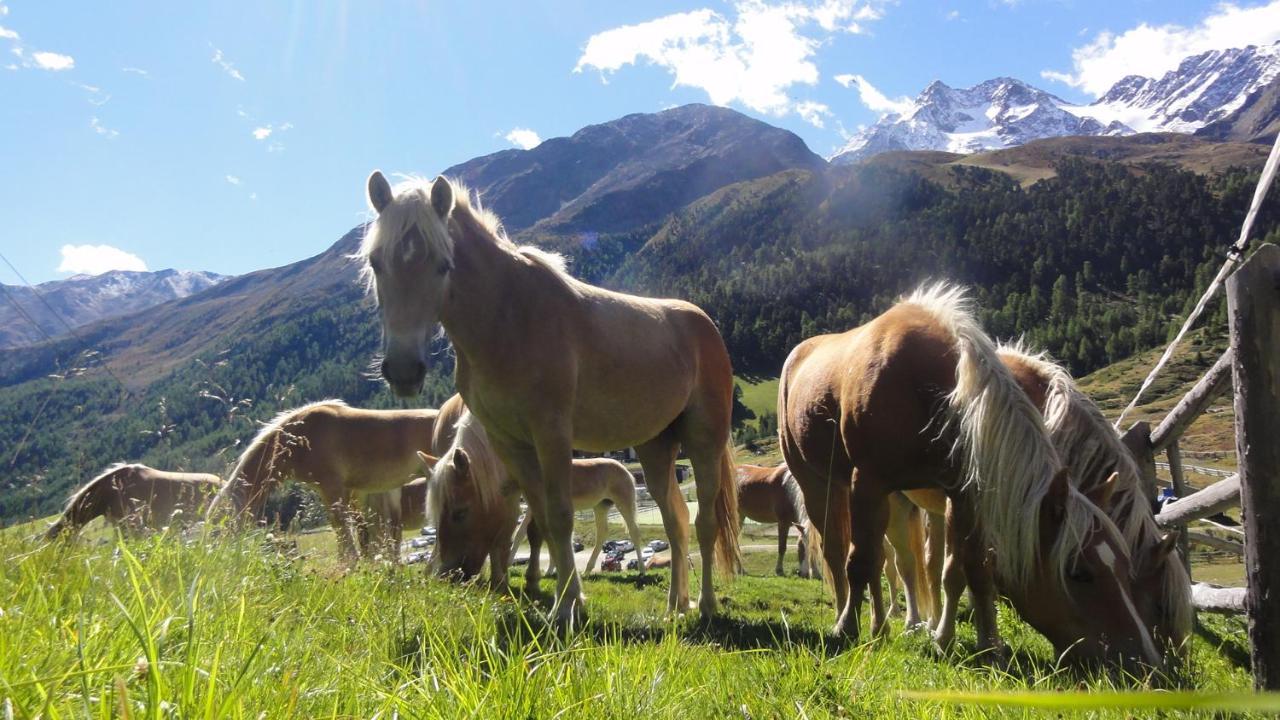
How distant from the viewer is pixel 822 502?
6.67 m

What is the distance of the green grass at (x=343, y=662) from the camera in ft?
5.90

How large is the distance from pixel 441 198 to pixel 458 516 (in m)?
3.37

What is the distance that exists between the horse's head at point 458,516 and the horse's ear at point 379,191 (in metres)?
2.87

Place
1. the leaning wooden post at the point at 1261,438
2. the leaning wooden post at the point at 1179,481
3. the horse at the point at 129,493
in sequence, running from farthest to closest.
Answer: the horse at the point at 129,493 → the leaning wooden post at the point at 1179,481 → the leaning wooden post at the point at 1261,438

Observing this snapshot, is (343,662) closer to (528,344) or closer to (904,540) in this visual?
(528,344)

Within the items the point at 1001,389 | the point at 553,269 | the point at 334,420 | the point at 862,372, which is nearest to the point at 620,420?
the point at 553,269

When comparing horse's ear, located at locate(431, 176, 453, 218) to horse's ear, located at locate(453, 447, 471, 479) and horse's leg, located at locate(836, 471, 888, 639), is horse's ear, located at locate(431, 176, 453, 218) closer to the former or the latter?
horse's ear, located at locate(453, 447, 471, 479)

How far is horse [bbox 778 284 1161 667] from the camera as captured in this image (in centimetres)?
390

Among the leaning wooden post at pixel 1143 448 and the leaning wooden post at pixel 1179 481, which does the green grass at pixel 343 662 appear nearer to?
the leaning wooden post at pixel 1179 481

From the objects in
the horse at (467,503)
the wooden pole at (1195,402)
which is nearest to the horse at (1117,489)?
the wooden pole at (1195,402)

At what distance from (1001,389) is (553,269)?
3.35m

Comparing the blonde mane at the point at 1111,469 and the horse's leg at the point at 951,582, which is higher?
the blonde mane at the point at 1111,469

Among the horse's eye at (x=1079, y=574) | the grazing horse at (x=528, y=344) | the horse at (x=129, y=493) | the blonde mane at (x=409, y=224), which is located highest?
the blonde mane at (x=409, y=224)

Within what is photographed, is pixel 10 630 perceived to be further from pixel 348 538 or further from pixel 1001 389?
pixel 348 538
